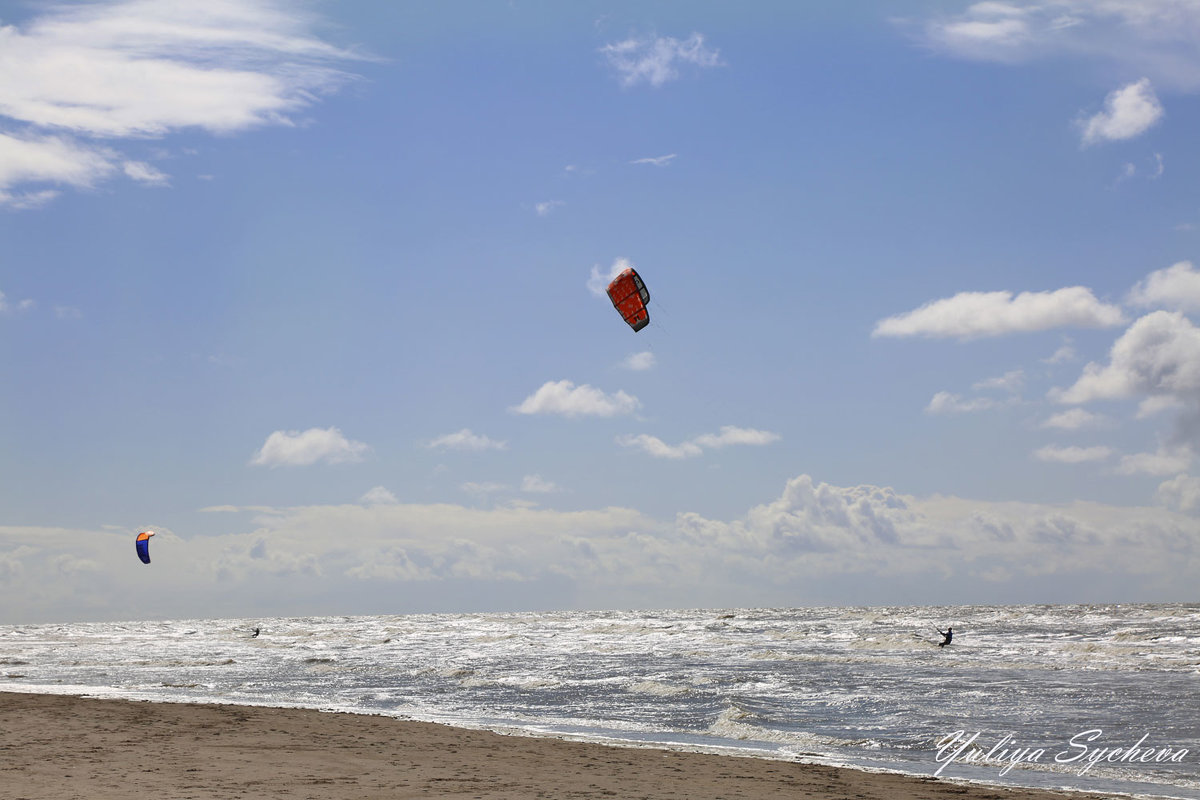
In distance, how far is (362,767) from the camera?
40.2 ft

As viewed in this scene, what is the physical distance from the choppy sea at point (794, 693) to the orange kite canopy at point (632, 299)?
384 inches

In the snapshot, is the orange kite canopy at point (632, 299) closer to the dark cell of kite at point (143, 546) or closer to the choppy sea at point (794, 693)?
the choppy sea at point (794, 693)

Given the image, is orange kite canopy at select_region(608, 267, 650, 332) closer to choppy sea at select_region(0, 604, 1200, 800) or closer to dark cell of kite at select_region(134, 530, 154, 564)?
choppy sea at select_region(0, 604, 1200, 800)

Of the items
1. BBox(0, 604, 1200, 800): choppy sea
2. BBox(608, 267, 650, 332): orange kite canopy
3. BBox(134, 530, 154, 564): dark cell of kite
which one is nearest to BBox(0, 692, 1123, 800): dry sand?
BBox(0, 604, 1200, 800): choppy sea

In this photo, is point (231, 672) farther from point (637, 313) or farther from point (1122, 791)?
point (1122, 791)

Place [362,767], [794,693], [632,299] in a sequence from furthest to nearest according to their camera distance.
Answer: [632,299]
[794,693]
[362,767]

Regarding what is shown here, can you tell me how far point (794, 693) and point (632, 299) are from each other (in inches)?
438

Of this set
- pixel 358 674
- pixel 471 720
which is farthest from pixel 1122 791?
pixel 358 674

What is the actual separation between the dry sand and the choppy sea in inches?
60.5

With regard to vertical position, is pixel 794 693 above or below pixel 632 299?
below

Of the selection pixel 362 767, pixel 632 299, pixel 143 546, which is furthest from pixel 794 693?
pixel 143 546

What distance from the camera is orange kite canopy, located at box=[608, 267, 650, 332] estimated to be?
2619cm

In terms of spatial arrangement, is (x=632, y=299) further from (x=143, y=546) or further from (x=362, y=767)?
(x=143, y=546)

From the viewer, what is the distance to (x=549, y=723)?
17844 millimetres
